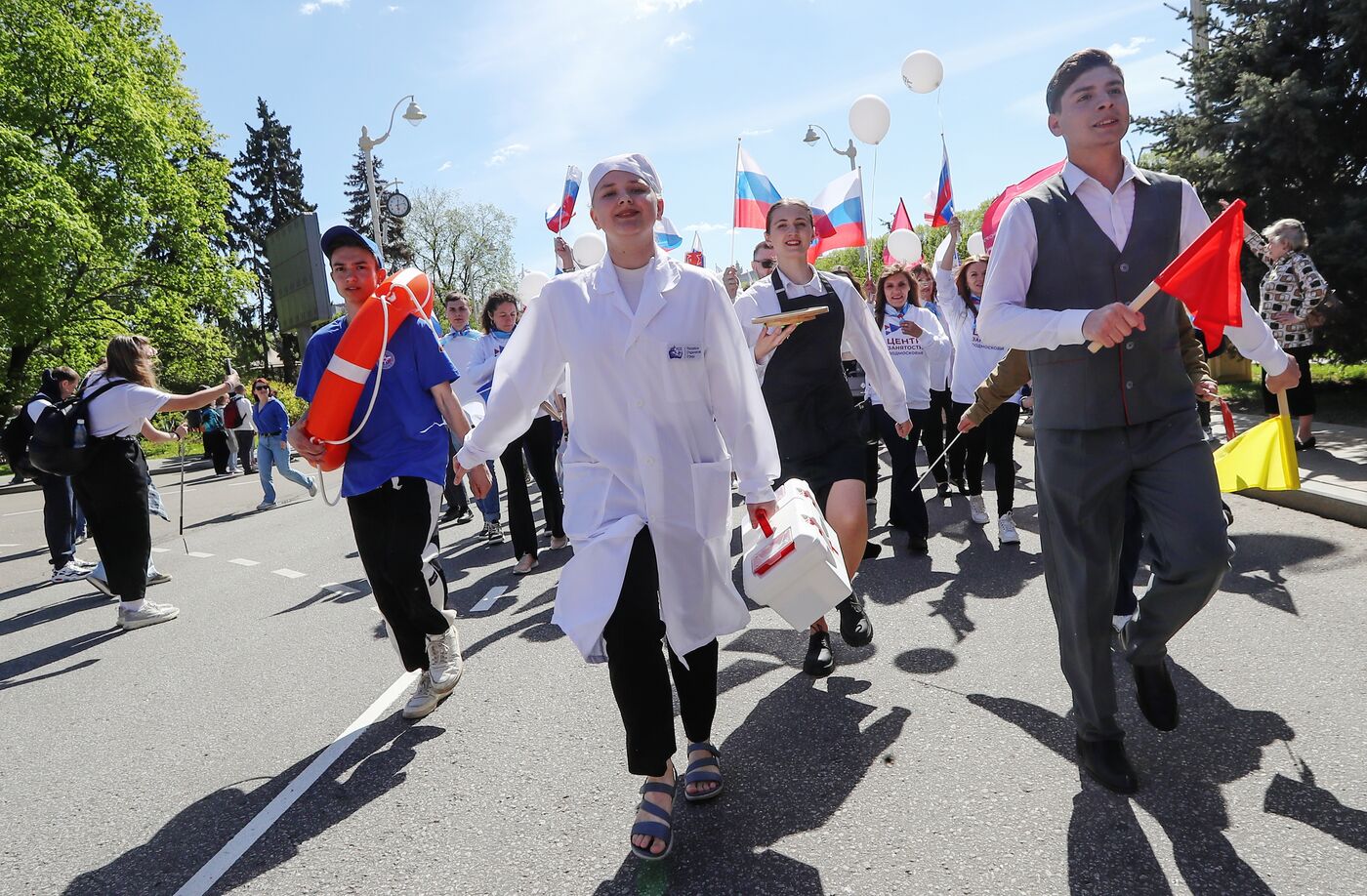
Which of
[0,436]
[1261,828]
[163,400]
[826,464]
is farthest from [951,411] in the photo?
[0,436]

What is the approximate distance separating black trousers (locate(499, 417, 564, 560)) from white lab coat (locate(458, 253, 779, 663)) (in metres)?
4.29

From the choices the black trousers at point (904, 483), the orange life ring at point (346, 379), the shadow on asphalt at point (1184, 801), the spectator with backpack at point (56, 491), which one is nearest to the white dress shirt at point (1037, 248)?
the shadow on asphalt at point (1184, 801)

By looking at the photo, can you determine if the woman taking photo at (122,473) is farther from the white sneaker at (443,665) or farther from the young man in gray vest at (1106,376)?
the young man in gray vest at (1106,376)

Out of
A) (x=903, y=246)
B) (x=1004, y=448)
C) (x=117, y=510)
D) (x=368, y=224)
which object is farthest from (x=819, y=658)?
(x=368, y=224)

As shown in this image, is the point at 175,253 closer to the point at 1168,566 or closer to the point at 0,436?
the point at 0,436

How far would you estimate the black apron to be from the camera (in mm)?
4277

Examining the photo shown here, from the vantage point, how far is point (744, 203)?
37.6 ft

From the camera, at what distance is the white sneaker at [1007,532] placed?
21.2 feet

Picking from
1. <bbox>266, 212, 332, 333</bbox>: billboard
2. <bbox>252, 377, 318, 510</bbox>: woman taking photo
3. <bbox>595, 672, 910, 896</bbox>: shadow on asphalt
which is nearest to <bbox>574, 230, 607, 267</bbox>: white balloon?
<bbox>252, 377, 318, 510</bbox>: woman taking photo

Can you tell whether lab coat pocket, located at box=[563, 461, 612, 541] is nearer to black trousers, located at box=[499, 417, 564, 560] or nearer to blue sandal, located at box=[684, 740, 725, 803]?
blue sandal, located at box=[684, 740, 725, 803]

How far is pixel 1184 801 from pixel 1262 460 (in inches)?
61.5

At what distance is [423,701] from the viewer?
423 centimetres

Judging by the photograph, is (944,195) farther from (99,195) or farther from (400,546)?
(99,195)

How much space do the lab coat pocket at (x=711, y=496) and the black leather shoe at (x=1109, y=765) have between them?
139 centimetres
